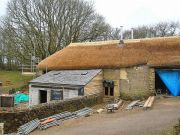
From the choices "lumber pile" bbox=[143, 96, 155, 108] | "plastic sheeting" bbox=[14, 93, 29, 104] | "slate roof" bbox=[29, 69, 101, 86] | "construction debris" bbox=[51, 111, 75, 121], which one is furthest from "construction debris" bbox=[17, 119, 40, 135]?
"plastic sheeting" bbox=[14, 93, 29, 104]

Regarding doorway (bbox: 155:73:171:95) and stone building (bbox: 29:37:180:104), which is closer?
stone building (bbox: 29:37:180:104)

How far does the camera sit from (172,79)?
83.4ft

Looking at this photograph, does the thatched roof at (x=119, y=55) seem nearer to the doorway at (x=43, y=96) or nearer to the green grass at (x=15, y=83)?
the doorway at (x=43, y=96)

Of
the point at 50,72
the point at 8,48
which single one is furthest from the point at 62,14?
the point at 50,72

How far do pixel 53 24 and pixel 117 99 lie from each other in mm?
19001

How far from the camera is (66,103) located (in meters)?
21.5

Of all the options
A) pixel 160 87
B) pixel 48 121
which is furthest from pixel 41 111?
pixel 160 87

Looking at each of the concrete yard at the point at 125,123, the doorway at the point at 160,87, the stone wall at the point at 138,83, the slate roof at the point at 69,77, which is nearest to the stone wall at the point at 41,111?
the concrete yard at the point at 125,123

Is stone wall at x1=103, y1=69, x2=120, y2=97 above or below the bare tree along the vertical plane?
below

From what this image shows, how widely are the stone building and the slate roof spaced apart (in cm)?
62

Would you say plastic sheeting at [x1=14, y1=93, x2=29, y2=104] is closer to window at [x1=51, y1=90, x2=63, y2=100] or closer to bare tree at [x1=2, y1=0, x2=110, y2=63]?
window at [x1=51, y1=90, x2=63, y2=100]

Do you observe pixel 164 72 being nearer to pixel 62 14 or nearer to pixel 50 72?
pixel 50 72

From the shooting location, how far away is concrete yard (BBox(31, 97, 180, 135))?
1579cm

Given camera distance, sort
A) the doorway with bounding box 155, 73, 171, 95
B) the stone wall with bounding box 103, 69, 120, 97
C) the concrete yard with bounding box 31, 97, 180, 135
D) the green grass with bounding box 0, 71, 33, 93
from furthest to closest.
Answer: the green grass with bounding box 0, 71, 33, 93
the stone wall with bounding box 103, 69, 120, 97
the doorway with bounding box 155, 73, 171, 95
the concrete yard with bounding box 31, 97, 180, 135
